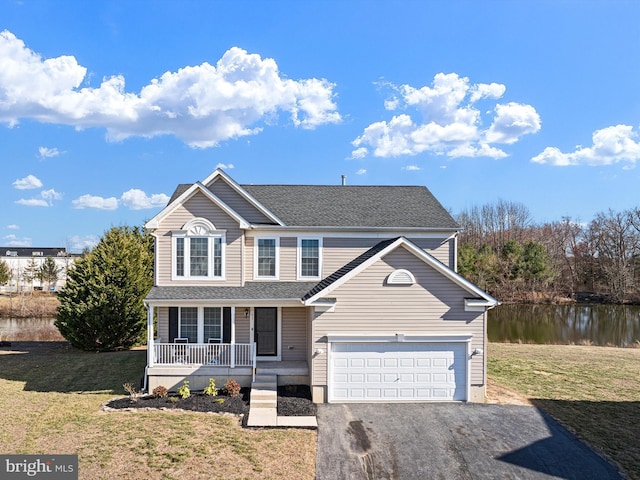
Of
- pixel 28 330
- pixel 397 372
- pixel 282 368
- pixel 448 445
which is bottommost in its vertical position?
pixel 28 330

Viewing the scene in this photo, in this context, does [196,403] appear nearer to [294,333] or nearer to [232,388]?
[232,388]

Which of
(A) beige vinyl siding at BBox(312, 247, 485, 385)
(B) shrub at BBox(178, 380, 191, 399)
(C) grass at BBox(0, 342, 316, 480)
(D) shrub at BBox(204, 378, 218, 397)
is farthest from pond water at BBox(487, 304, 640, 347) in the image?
(C) grass at BBox(0, 342, 316, 480)

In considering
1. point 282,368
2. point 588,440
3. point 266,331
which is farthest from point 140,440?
point 588,440

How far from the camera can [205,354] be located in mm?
14039

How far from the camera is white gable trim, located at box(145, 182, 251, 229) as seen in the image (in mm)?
14430

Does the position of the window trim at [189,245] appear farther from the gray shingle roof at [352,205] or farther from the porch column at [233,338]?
the gray shingle roof at [352,205]

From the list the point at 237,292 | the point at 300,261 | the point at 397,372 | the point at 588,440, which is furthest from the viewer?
the point at 300,261

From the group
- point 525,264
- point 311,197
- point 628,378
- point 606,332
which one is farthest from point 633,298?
point 311,197

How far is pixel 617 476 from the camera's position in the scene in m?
8.34

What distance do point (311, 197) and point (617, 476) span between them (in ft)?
43.5

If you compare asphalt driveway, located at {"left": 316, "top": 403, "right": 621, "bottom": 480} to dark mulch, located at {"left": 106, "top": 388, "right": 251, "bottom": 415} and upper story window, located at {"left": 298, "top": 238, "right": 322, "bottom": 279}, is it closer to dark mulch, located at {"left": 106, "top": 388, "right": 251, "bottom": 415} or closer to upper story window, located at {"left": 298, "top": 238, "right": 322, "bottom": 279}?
dark mulch, located at {"left": 106, "top": 388, "right": 251, "bottom": 415}

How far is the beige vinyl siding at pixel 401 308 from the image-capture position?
1258cm

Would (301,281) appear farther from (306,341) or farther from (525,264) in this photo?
Result: (525,264)

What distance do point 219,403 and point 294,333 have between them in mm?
3901
